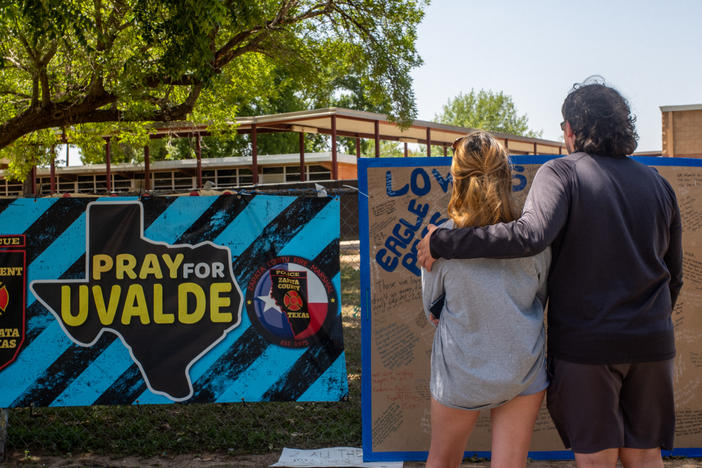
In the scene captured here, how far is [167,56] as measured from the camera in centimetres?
759

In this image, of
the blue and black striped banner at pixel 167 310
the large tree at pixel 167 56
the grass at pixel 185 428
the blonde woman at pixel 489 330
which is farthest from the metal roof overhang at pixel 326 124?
the blonde woman at pixel 489 330

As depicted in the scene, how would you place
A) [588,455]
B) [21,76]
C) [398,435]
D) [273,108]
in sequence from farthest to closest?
[273,108], [21,76], [398,435], [588,455]

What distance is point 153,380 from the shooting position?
13.4 ft

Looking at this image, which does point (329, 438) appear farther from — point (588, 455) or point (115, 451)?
point (588, 455)

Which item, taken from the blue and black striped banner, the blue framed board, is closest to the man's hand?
the blue framed board

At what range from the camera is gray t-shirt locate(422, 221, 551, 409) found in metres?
2.25

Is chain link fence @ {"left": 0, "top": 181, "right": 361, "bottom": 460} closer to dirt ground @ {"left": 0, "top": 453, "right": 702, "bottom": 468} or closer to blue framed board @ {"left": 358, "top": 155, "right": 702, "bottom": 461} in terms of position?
dirt ground @ {"left": 0, "top": 453, "right": 702, "bottom": 468}

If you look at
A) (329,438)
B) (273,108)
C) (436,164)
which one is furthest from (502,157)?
(273,108)

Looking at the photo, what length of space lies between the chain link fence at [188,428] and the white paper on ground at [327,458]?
187mm

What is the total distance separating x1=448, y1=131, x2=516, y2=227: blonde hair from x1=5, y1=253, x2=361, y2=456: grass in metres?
2.67

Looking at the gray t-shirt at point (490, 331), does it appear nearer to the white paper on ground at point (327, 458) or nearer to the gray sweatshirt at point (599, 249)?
the gray sweatshirt at point (599, 249)

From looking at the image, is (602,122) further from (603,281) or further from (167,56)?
(167,56)

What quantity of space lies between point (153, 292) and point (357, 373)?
2.99 m

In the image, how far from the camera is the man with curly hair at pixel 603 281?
7.14 feet
